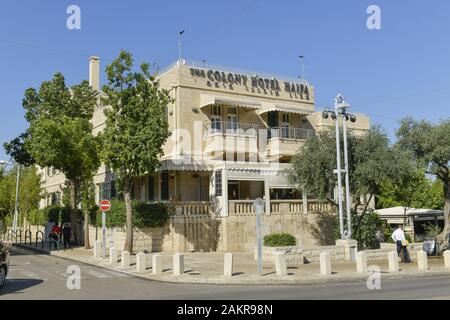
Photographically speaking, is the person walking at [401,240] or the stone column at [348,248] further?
the stone column at [348,248]

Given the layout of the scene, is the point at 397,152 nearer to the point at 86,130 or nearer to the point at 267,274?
the point at 267,274

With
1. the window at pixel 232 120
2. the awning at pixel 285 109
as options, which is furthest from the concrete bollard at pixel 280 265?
the awning at pixel 285 109

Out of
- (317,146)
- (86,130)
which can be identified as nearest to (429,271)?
(317,146)

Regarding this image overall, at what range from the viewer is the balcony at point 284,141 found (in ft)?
98.3

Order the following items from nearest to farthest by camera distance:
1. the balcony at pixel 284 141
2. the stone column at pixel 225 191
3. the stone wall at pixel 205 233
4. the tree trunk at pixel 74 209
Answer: the stone wall at pixel 205 233
the stone column at pixel 225 191
the tree trunk at pixel 74 209
the balcony at pixel 284 141

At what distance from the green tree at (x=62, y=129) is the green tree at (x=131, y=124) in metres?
2.94

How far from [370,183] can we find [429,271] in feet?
21.0

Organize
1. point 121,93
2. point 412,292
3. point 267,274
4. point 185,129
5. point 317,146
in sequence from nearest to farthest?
point 412,292, point 267,274, point 121,93, point 317,146, point 185,129

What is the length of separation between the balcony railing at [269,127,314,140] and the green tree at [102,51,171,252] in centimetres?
971

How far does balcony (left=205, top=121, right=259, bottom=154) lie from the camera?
90.8ft

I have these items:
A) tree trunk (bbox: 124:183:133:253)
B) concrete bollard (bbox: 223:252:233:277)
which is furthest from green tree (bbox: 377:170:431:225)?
concrete bollard (bbox: 223:252:233:277)

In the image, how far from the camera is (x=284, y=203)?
27578 mm

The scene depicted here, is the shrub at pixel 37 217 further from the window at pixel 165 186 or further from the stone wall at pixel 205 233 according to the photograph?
the window at pixel 165 186
